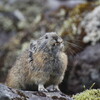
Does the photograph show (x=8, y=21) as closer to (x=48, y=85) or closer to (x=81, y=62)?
(x=81, y=62)

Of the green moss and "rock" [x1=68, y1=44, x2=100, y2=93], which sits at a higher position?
"rock" [x1=68, y1=44, x2=100, y2=93]

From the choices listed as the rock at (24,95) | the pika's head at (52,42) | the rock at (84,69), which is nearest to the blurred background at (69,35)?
the rock at (84,69)

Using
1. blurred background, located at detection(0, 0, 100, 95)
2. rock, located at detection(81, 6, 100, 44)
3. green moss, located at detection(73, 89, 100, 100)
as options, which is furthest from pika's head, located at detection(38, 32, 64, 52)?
rock, located at detection(81, 6, 100, 44)

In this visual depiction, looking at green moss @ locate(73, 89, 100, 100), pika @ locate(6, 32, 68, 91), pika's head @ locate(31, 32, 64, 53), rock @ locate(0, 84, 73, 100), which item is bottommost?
green moss @ locate(73, 89, 100, 100)

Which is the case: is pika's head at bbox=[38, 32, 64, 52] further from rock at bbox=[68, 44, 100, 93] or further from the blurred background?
rock at bbox=[68, 44, 100, 93]

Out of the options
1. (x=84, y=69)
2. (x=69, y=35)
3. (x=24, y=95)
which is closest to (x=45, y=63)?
(x=24, y=95)

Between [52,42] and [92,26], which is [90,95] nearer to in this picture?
[52,42]
